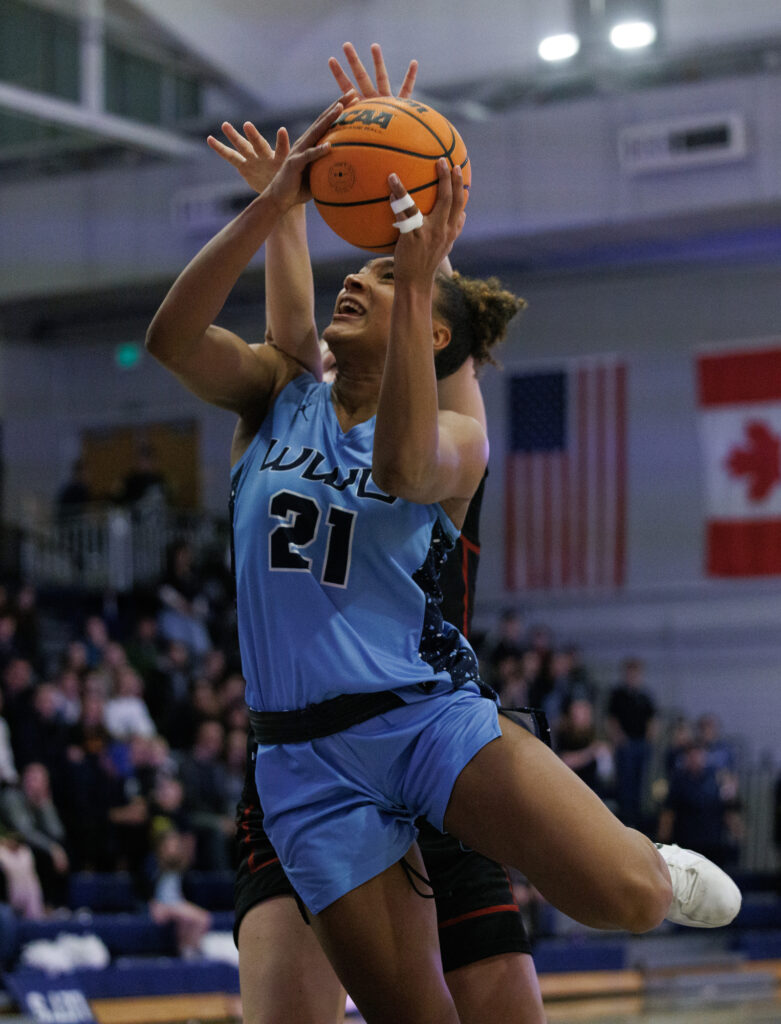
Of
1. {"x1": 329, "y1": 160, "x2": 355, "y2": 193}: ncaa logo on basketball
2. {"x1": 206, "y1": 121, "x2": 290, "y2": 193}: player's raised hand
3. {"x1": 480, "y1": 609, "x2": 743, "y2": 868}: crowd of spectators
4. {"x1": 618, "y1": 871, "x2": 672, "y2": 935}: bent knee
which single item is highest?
{"x1": 206, "y1": 121, "x2": 290, "y2": 193}: player's raised hand

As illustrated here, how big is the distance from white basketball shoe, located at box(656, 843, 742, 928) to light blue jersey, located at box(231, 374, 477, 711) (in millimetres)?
610

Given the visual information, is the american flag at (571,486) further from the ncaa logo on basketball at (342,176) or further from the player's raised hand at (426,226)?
the player's raised hand at (426,226)

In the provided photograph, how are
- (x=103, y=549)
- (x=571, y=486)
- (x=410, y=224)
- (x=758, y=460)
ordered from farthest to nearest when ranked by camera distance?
(x=103, y=549) < (x=571, y=486) < (x=758, y=460) < (x=410, y=224)

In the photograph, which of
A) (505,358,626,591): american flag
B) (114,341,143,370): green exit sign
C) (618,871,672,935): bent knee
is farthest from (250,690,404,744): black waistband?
(114,341,143,370): green exit sign

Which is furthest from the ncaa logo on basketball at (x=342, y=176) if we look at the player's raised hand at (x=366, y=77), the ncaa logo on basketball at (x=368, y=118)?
the player's raised hand at (x=366, y=77)

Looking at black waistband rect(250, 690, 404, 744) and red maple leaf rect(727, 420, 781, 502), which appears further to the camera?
red maple leaf rect(727, 420, 781, 502)

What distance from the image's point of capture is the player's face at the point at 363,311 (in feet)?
10.3

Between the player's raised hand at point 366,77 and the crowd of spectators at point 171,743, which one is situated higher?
the player's raised hand at point 366,77

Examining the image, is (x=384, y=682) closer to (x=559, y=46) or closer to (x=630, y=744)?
(x=630, y=744)

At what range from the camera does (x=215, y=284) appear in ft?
10.1

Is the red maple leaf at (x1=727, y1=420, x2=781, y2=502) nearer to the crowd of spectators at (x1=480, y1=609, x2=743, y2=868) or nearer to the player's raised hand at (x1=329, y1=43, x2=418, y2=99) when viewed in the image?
the crowd of spectators at (x1=480, y1=609, x2=743, y2=868)

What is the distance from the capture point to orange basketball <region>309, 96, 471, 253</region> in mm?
3033

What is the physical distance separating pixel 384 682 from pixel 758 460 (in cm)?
1391

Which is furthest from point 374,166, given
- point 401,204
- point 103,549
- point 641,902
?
point 103,549
